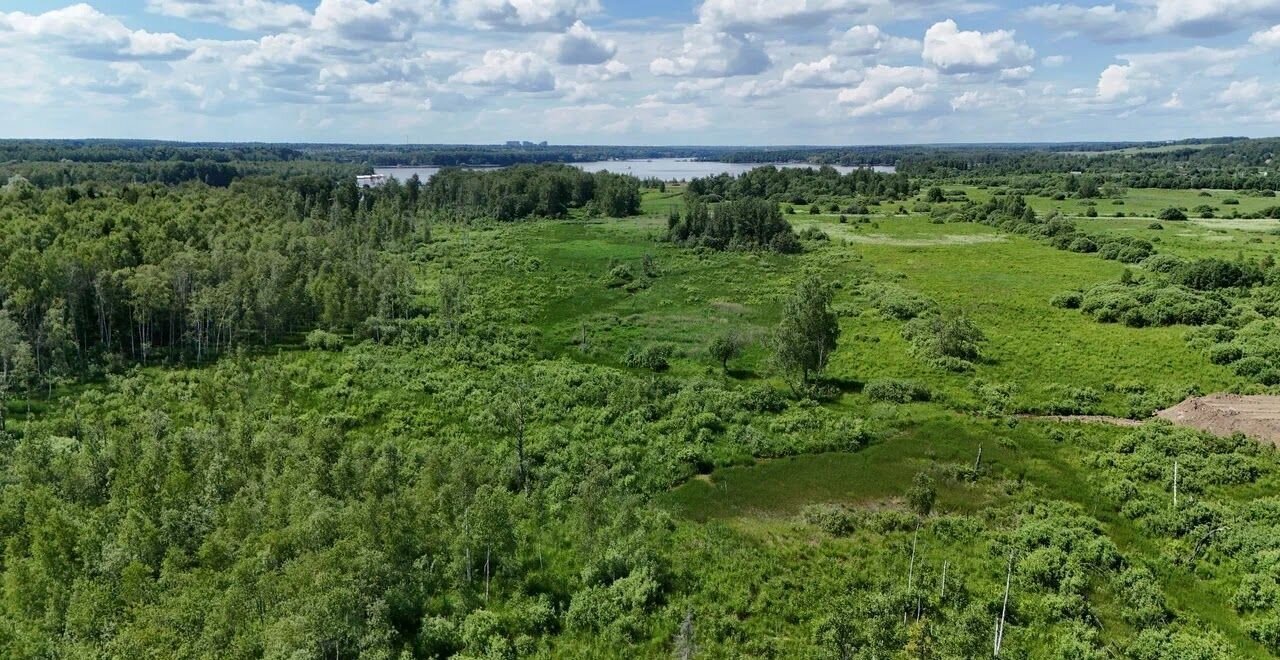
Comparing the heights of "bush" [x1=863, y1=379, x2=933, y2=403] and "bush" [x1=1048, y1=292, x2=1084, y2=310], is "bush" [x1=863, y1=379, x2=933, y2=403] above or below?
below

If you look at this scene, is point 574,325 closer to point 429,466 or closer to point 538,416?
point 538,416

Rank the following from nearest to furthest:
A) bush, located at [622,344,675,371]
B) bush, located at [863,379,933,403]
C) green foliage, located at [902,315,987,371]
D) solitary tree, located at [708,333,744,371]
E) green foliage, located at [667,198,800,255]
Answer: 1. bush, located at [863,379,933,403]
2. green foliage, located at [902,315,987,371]
3. solitary tree, located at [708,333,744,371]
4. bush, located at [622,344,675,371]
5. green foliage, located at [667,198,800,255]

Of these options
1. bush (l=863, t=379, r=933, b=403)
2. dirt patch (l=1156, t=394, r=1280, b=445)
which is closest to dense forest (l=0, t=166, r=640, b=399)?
bush (l=863, t=379, r=933, b=403)

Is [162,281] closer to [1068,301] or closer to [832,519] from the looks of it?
[832,519]

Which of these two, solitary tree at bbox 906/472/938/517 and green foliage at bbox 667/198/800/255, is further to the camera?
green foliage at bbox 667/198/800/255

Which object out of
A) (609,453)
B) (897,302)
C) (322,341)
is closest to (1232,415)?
(897,302)

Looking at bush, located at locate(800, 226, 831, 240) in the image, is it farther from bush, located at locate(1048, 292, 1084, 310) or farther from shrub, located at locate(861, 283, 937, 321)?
bush, located at locate(1048, 292, 1084, 310)
